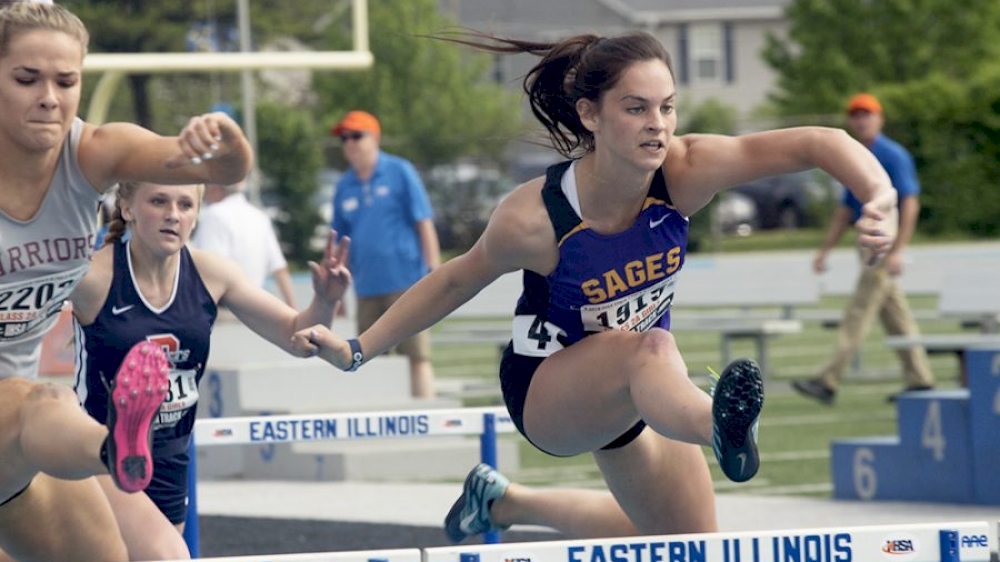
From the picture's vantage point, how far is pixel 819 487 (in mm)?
10406

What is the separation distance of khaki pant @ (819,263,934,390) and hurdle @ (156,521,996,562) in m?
9.03

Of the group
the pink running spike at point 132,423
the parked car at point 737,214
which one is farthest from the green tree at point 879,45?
the pink running spike at point 132,423

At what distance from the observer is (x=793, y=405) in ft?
47.0

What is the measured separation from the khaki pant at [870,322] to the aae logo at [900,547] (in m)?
9.04

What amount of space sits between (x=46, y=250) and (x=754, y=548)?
1810 mm

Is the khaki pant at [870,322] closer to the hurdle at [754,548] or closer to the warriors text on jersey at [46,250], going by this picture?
the hurdle at [754,548]

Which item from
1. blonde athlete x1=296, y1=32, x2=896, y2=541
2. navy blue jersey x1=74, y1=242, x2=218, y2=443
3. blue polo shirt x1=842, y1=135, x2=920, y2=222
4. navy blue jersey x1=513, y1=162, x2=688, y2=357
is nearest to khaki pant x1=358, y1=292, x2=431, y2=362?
blue polo shirt x1=842, y1=135, x2=920, y2=222

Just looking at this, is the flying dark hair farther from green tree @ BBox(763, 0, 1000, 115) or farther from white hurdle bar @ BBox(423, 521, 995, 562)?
green tree @ BBox(763, 0, 1000, 115)

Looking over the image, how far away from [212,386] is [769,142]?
710 centimetres

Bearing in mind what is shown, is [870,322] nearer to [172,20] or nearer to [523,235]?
[172,20]

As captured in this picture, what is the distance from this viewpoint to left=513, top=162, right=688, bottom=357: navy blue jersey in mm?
5137

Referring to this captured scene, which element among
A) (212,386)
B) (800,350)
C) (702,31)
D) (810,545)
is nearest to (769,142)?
(810,545)

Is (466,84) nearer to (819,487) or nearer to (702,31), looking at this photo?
(702,31)

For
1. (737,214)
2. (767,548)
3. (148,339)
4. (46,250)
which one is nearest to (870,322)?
(148,339)
